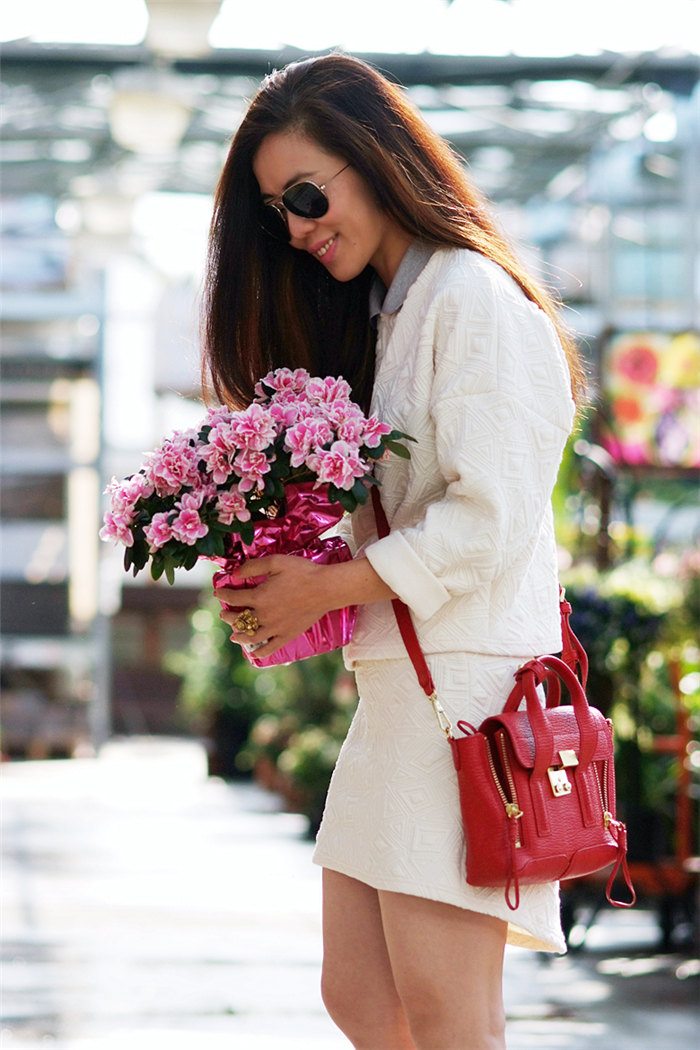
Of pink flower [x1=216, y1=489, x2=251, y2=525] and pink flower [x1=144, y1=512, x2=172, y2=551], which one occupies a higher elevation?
pink flower [x1=216, y1=489, x2=251, y2=525]

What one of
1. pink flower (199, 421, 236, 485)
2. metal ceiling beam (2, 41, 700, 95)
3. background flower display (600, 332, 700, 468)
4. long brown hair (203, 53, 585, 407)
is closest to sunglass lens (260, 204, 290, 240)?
long brown hair (203, 53, 585, 407)

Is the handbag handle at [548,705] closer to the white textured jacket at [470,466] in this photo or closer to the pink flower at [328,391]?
the white textured jacket at [470,466]

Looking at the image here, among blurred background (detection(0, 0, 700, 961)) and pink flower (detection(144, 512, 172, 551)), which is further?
blurred background (detection(0, 0, 700, 961))

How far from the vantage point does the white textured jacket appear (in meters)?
1.70

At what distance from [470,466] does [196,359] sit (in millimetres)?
654

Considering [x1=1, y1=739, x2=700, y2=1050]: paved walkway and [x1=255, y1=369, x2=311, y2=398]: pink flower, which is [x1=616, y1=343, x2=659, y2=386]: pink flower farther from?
[x1=255, y1=369, x2=311, y2=398]: pink flower

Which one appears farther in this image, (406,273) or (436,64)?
(436,64)

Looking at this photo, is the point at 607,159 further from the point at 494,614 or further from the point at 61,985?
the point at 494,614

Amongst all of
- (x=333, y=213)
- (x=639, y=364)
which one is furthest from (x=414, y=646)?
(x=639, y=364)

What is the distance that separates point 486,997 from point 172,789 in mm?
10832

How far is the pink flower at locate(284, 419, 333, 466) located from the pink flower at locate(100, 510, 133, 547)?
0.21 m

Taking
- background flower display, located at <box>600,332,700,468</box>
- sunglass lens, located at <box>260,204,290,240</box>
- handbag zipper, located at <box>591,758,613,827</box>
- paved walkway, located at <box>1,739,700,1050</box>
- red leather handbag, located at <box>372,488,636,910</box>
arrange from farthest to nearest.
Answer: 1. background flower display, located at <box>600,332,700,468</box>
2. paved walkway, located at <box>1,739,700,1050</box>
3. sunglass lens, located at <box>260,204,290,240</box>
4. handbag zipper, located at <box>591,758,613,827</box>
5. red leather handbag, located at <box>372,488,636,910</box>

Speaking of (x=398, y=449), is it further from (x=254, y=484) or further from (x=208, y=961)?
(x=208, y=961)

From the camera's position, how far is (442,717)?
1.73m
